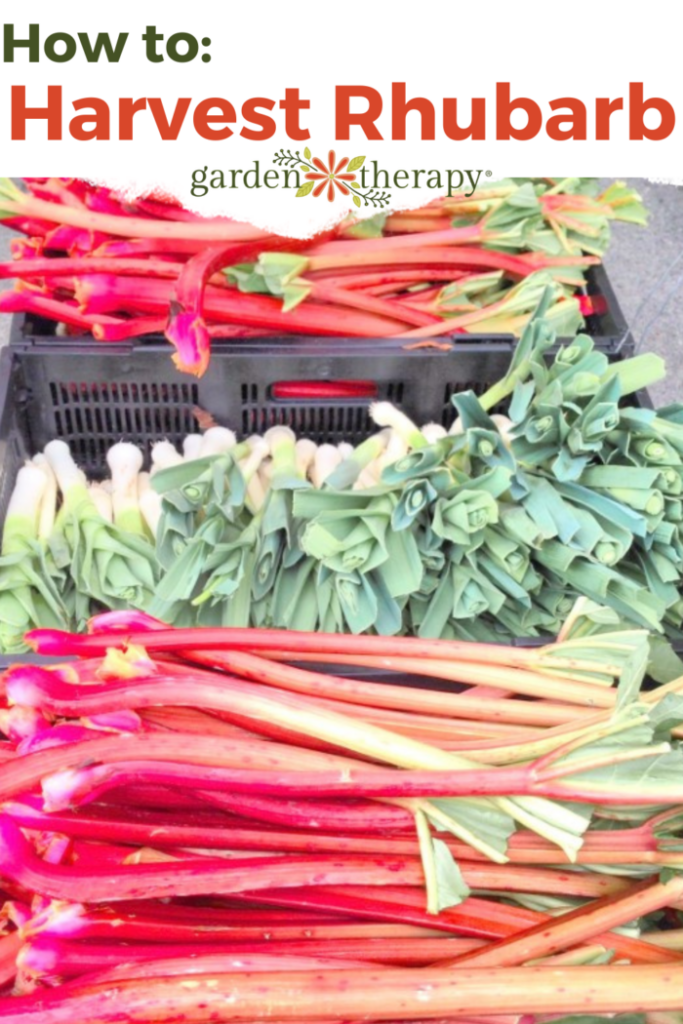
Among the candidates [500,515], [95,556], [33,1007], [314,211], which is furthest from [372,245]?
[33,1007]

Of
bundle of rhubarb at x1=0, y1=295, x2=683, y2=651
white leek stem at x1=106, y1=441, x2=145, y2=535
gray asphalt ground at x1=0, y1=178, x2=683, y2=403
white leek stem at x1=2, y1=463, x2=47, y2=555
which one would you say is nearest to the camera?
bundle of rhubarb at x1=0, y1=295, x2=683, y2=651

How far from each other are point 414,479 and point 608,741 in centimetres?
62

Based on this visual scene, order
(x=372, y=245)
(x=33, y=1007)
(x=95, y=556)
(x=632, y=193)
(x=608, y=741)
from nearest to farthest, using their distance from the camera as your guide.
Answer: (x=33, y=1007) → (x=608, y=741) → (x=95, y=556) → (x=372, y=245) → (x=632, y=193)

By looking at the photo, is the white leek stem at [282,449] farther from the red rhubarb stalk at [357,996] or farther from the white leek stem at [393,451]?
the red rhubarb stalk at [357,996]

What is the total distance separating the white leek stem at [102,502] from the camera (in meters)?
2.10

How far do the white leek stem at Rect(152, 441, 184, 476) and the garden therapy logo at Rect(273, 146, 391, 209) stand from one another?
67 cm

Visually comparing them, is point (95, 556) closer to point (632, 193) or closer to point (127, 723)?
point (127, 723)

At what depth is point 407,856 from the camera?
4.41ft

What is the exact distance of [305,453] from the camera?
224 cm

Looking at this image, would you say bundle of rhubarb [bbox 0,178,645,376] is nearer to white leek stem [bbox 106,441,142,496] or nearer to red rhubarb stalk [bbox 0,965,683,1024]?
white leek stem [bbox 106,441,142,496]

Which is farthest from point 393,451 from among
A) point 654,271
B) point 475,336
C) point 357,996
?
point 654,271

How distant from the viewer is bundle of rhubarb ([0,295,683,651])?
1733 mm

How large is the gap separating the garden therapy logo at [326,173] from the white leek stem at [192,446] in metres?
0.62

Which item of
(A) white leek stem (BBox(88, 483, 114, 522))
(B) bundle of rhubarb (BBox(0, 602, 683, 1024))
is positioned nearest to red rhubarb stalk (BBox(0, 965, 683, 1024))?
(B) bundle of rhubarb (BBox(0, 602, 683, 1024))
